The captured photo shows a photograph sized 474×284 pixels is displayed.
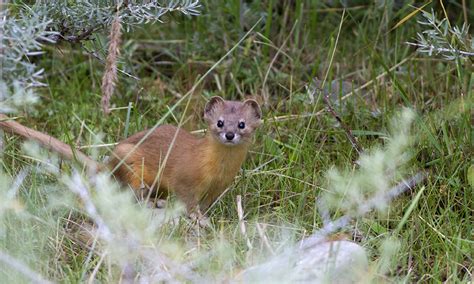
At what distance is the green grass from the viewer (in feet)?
13.5

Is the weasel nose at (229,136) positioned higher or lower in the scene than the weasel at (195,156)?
higher

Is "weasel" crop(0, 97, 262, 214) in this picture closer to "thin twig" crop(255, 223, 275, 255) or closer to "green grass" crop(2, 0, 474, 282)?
"green grass" crop(2, 0, 474, 282)

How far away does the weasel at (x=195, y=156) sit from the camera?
459cm

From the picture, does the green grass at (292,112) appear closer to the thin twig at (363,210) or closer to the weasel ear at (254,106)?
the thin twig at (363,210)

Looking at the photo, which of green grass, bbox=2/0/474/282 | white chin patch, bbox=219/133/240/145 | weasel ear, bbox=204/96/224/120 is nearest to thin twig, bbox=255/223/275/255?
green grass, bbox=2/0/474/282

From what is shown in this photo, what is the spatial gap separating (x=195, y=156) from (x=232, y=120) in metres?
0.26

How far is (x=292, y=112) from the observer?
5609mm

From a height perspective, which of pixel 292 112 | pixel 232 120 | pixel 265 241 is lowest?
pixel 292 112

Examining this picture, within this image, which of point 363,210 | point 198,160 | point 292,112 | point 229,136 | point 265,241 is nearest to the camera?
point 363,210

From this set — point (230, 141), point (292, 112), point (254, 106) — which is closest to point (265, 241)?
point (230, 141)

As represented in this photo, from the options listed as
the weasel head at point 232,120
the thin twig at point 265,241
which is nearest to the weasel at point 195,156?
the weasel head at point 232,120

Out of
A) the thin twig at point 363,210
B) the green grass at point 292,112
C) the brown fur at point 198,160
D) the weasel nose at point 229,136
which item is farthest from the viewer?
the brown fur at point 198,160

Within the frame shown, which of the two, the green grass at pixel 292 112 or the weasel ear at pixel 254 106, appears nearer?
the green grass at pixel 292 112

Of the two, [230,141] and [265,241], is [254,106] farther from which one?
[265,241]
